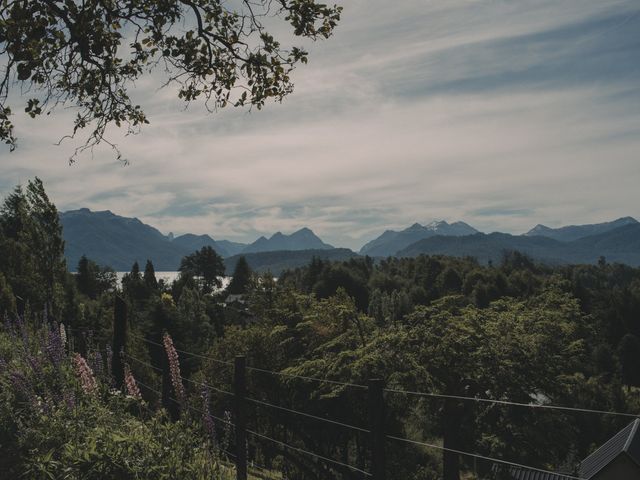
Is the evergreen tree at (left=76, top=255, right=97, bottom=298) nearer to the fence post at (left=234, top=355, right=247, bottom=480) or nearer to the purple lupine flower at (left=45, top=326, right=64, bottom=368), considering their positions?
the purple lupine flower at (left=45, top=326, right=64, bottom=368)

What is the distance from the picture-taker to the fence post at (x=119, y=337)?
27.2 ft

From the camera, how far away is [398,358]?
20.9 m

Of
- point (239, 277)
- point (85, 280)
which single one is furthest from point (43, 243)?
point (239, 277)

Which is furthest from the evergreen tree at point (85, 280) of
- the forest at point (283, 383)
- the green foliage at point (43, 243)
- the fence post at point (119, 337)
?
the fence post at point (119, 337)

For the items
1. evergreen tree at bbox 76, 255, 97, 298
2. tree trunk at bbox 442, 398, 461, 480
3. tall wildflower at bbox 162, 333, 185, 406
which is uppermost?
tall wildflower at bbox 162, 333, 185, 406

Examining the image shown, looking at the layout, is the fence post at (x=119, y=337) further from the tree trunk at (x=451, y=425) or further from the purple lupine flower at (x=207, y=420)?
the tree trunk at (x=451, y=425)

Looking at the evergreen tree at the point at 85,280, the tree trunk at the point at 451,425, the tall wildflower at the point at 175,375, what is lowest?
the tree trunk at the point at 451,425

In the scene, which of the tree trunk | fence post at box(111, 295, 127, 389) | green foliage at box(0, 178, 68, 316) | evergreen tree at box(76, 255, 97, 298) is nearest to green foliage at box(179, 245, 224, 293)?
evergreen tree at box(76, 255, 97, 298)

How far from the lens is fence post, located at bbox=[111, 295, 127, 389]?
830 cm

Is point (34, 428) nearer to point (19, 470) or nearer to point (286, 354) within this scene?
point (19, 470)

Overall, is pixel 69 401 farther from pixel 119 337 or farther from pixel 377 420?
pixel 119 337

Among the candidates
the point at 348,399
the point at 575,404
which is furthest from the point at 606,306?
the point at 348,399

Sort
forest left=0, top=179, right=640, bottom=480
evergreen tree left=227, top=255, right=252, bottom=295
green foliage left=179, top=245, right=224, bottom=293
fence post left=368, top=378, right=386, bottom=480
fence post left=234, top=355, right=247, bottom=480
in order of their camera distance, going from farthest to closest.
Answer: green foliage left=179, top=245, right=224, bottom=293, evergreen tree left=227, top=255, right=252, bottom=295, fence post left=234, top=355, right=247, bottom=480, forest left=0, top=179, right=640, bottom=480, fence post left=368, top=378, right=386, bottom=480

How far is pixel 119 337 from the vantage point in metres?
8.38
